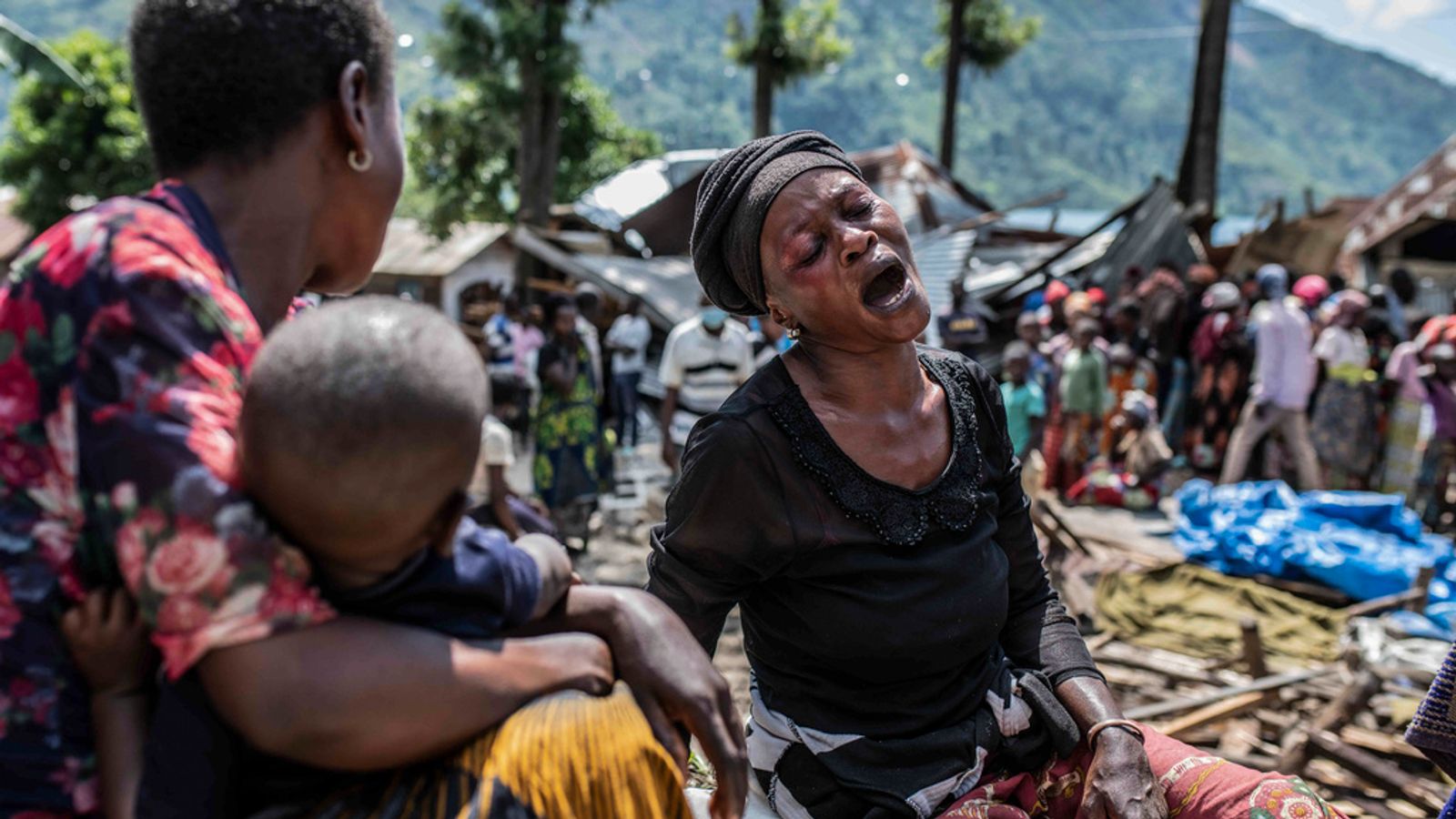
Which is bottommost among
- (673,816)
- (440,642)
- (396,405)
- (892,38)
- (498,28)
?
(673,816)

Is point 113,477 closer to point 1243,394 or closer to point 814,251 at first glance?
point 814,251

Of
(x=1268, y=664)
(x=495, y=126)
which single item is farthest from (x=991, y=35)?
(x=1268, y=664)

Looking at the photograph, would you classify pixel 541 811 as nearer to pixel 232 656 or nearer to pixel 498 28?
pixel 232 656

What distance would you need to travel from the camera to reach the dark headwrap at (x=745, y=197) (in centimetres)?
195

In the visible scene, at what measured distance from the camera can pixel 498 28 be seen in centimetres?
1769

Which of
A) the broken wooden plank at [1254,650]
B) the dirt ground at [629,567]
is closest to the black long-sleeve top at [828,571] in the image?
the dirt ground at [629,567]

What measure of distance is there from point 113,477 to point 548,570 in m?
0.45

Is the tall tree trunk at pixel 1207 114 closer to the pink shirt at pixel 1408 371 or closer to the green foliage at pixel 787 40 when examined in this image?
the pink shirt at pixel 1408 371

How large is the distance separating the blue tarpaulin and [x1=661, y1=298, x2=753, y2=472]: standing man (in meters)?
3.17

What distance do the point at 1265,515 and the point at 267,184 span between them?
6850 millimetres

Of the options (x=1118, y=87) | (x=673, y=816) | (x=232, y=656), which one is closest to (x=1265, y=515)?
(x=673, y=816)

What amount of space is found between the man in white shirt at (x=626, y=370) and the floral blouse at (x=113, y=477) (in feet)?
31.9

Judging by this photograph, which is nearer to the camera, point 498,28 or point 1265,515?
point 1265,515

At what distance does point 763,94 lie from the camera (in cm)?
2020
